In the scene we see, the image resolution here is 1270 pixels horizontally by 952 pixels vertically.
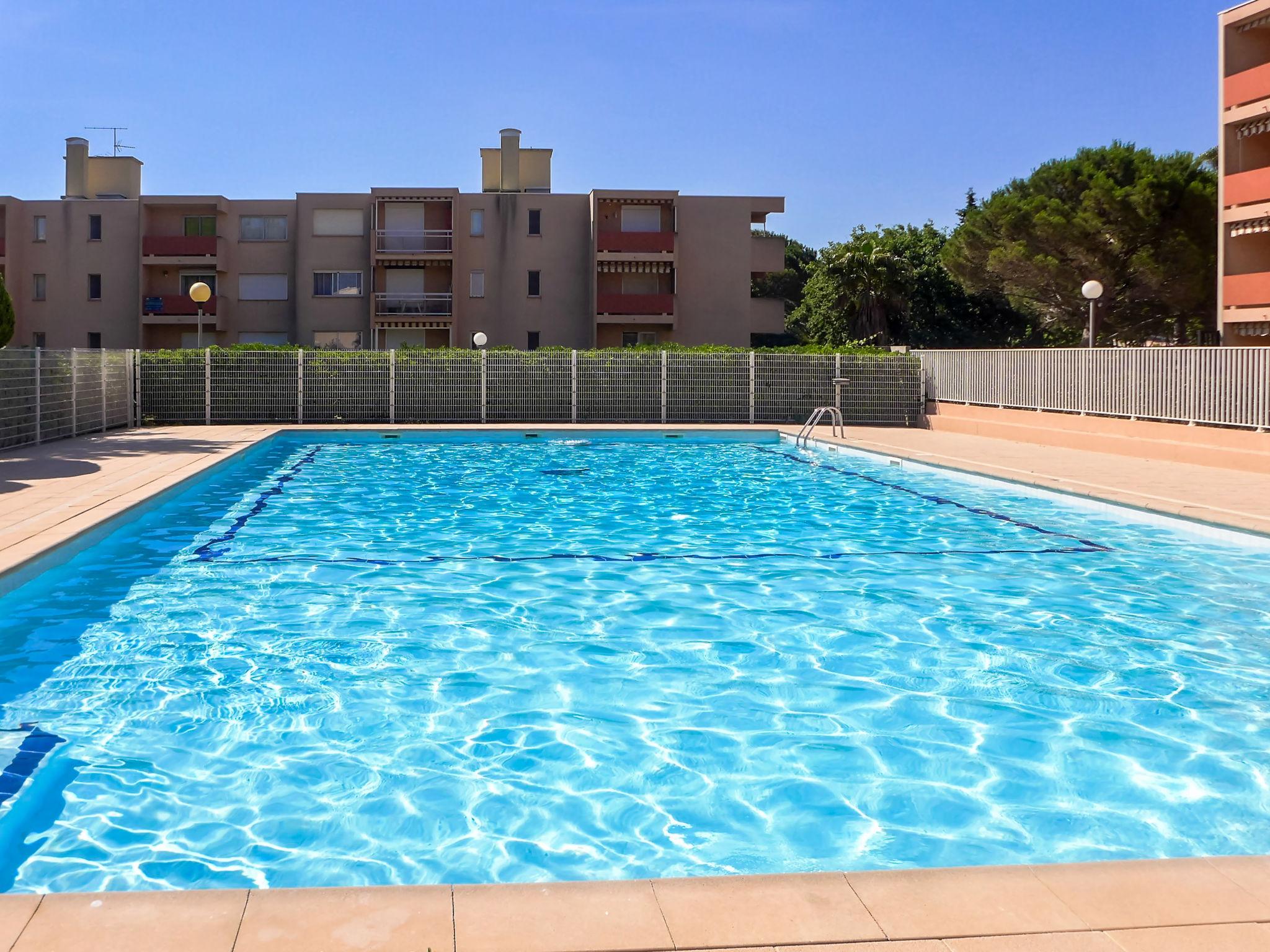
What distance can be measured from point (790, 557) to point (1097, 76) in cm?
2364

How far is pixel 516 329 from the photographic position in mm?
41469

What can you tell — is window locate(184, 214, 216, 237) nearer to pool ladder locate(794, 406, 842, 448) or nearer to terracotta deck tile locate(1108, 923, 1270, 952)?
pool ladder locate(794, 406, 842, 448)

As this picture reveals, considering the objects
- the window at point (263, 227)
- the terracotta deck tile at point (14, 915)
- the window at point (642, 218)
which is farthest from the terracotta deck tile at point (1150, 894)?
the window at point (263, 227)

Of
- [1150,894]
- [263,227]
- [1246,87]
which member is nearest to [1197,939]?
[1150,894]

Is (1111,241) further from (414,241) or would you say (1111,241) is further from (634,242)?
(414,241)

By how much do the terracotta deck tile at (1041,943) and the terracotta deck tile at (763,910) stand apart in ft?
0.63

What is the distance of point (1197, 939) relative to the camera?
2566 millimetres

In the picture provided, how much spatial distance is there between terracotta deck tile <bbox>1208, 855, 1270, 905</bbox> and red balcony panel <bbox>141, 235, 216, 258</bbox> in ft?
139

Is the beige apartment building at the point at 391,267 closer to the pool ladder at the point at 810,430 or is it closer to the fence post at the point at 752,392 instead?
the fence post at the point at 752,392

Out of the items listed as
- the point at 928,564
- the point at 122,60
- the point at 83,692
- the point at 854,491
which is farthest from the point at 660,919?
the point at 122,60

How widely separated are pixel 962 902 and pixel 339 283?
4122 cm

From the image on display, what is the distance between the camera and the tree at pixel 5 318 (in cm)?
1909

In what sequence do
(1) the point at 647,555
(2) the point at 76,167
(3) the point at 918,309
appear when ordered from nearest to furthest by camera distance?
(1) the point at 647,555 → (2) the point at 76,167 → (3) the point at 918,309

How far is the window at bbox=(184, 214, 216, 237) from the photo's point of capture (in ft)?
138
